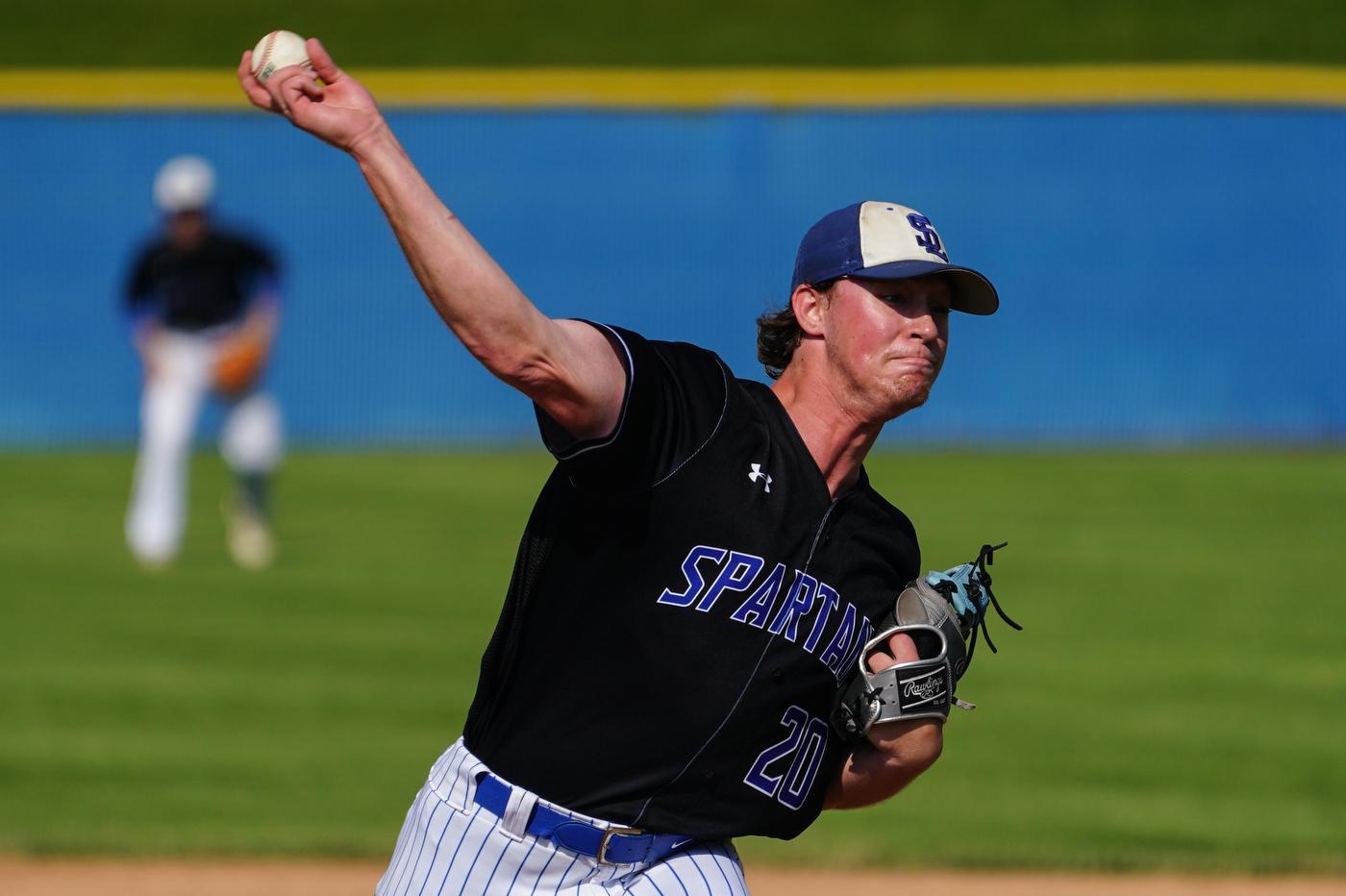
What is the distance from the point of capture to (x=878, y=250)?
3.27 meters

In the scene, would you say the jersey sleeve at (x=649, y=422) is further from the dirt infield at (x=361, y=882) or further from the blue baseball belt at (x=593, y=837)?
the dirt infield at (x=361, y=882)

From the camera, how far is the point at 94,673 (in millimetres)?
8633

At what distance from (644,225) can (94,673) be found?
37.6 feet

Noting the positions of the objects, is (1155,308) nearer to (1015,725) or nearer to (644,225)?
(644,225)

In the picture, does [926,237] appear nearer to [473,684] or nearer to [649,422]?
[649,422]

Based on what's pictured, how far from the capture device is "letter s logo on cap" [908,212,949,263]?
332 centimetres

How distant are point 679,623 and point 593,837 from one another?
434 mm

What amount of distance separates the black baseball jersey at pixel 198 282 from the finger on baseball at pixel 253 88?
28.5 feet

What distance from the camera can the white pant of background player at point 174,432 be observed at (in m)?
10.9

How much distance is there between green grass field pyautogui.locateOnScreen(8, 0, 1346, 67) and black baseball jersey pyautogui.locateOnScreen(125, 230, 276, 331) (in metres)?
12.6

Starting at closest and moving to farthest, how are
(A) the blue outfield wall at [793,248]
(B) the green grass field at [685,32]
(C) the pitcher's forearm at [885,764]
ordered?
(C) the pitcher's forearm at [885,764] < (A) the blue outfield wall at [793,248] < (B) the green grass field at [685,32]

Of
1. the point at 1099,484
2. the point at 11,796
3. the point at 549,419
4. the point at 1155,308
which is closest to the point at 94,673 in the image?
the point at 11,796

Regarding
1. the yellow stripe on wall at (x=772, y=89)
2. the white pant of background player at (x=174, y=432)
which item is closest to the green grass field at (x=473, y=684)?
the white pant of background player at (x=174, y=432)

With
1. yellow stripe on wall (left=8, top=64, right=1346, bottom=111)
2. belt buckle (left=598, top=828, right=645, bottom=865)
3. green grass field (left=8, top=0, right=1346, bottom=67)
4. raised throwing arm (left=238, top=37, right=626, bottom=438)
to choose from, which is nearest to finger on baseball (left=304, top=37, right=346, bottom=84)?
raised throwing arm (left=238, top=37, right=626, bottom=438)
